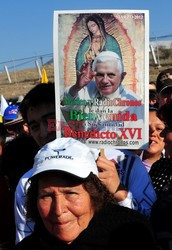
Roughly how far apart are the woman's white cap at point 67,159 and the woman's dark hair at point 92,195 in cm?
4

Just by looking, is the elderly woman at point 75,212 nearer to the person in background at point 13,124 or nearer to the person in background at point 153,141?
the person in background at point 153,141

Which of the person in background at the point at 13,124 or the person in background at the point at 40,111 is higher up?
the person in background at the point at 40,111

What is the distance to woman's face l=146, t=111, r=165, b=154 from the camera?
3.73 metres

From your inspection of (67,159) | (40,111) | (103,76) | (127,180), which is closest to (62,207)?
(67,159)

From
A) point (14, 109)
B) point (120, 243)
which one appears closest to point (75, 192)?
point (120, 243)

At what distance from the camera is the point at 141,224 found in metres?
2.04

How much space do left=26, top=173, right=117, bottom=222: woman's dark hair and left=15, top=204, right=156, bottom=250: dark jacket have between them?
46 millimetres

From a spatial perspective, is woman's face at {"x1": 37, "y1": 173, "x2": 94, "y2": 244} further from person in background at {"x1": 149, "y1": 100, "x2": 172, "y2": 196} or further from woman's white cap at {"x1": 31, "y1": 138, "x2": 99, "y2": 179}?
person in background at {"x1": 149, "y1": 100, "x2": 172, "y2": 196}

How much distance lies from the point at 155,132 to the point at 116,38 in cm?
133

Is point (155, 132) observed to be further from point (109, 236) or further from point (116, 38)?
point (109, 236)

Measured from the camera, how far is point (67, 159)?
6.66 ft

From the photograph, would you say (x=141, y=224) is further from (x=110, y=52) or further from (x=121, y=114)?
(x=110, y=52)

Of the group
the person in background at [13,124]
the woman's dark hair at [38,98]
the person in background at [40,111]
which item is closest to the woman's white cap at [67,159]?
the person in background at [40,111]

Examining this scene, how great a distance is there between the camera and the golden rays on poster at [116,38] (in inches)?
101
